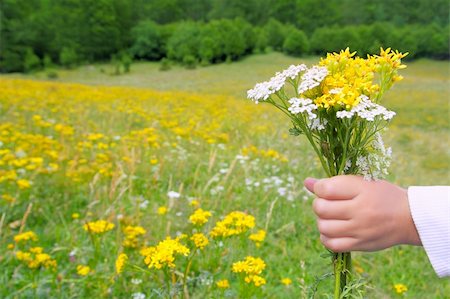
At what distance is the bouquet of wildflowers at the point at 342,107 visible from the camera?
70cm

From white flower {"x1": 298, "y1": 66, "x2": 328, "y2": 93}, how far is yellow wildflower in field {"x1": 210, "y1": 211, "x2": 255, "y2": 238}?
640 millimetres

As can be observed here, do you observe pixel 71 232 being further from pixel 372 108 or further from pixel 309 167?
pixel 309 167

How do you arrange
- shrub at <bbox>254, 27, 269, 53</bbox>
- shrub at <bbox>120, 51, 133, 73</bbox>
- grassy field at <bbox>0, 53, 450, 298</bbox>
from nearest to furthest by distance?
grassy field at <bbox>0, 53, 450, 298</bbox> < shrub at <bbox>120, 51, 133, 73</bbox> < shrub at <bbox>254, 27, 269, 53</bbox>

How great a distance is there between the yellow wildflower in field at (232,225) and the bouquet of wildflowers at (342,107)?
54cm

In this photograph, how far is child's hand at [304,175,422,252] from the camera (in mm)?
731

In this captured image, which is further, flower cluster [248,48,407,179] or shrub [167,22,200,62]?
shrub [167,22,200,62]

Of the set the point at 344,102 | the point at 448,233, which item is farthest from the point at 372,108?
the point at 448,233

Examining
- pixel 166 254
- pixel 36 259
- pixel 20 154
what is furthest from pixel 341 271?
pixel 20 154

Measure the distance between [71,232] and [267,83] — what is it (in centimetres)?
163

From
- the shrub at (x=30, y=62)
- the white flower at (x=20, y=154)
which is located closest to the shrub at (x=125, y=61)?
the shrub at (x=30, y=62)

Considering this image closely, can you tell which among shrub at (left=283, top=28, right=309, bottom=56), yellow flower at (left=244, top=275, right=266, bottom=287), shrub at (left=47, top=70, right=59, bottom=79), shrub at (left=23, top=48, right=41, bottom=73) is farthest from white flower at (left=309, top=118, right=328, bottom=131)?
shrub at (left=283, top=28, right=309, bottom=56)

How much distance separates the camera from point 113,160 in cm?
309

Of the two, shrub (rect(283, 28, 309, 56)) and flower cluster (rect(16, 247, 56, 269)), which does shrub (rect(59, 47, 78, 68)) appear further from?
flower cluster (rect(16, 247, 56, 269))

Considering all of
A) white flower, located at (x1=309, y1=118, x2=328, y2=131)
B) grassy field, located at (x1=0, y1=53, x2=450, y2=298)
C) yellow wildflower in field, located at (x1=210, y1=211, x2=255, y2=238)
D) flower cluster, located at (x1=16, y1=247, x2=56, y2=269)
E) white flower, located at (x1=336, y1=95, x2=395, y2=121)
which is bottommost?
grassy field, located at (x1=0, y1=53, x2=450, y2=298)
